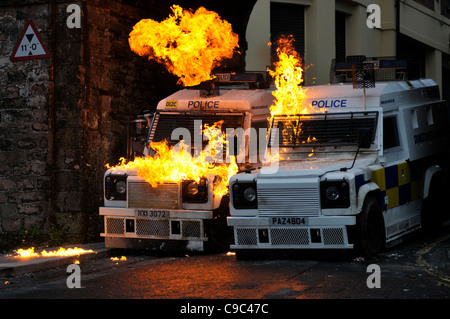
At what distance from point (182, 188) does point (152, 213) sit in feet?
1.85

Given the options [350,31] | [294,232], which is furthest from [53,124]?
[350,31]

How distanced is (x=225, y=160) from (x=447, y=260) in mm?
3472

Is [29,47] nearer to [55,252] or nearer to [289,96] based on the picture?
[55,252]

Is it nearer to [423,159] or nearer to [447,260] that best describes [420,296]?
[447,260]

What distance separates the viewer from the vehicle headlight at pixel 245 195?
9797 mm

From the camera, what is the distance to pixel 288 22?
760 inches

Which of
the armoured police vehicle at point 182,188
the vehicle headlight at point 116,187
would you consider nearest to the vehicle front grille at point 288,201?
the armoured police vehicle at point 182,188

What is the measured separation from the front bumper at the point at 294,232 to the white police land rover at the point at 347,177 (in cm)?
1

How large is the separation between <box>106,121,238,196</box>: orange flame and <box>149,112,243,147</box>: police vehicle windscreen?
0.09m

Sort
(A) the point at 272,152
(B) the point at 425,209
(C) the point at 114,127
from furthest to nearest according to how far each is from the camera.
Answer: (C) the point at 114,127 → (B) the point at 425,209 → (A) the point at 272,152

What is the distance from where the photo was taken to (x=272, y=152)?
36.5 ft

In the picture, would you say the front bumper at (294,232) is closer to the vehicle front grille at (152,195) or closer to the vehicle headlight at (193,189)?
the vehicle headlight at (193,189)

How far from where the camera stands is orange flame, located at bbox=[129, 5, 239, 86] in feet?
43.6
